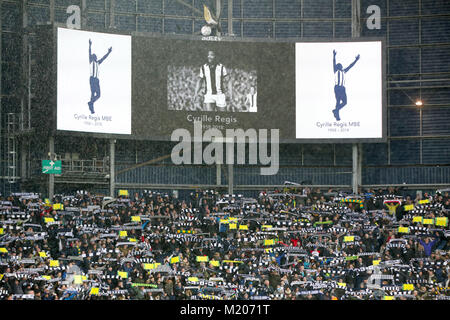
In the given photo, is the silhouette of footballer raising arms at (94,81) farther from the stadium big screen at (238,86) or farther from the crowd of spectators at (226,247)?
the crowd of spectators at (226,247)

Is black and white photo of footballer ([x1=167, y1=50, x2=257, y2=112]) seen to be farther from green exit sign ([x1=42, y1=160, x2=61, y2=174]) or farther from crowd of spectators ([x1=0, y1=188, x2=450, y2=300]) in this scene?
green exit sign ([x1=42, y1=160, x2=61, y2=174])

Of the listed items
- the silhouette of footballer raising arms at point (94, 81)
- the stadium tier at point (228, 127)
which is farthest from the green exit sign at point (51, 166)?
the silhouette of footballer raising arms at point (94, 81)

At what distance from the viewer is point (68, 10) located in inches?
1624

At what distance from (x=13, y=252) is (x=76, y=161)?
10.6 meters

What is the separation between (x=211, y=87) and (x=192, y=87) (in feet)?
2.98

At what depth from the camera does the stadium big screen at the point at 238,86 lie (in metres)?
39.8

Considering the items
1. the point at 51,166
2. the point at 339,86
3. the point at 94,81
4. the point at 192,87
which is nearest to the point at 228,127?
the point at 192,87

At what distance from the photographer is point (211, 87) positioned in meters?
40.7

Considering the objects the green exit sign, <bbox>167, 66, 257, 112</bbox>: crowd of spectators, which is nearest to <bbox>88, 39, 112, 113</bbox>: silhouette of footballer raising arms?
the green exit sign

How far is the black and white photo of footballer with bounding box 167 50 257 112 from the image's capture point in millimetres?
40500

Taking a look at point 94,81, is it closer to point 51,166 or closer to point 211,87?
point 51,166

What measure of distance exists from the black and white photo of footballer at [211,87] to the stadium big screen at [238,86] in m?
0.05

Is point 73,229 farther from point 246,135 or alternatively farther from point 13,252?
point 246,135
